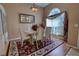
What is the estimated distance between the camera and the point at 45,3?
1.63 metres

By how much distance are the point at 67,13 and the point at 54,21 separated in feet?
0.75

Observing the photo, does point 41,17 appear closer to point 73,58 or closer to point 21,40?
point 21,40

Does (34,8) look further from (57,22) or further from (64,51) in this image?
(64,51)

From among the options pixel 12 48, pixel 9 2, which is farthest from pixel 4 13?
pixel 12 48

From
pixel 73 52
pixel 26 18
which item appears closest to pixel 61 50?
pixel 73 52

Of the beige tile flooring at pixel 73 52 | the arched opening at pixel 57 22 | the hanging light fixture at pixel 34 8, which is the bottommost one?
the beige tile flooring at pixel 73 52

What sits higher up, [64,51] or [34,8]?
[34,8]

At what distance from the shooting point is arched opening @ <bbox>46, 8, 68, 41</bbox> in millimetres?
1666

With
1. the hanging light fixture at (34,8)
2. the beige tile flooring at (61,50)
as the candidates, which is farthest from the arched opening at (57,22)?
the hanging light fixture at (34,8)

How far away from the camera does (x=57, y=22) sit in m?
1.68

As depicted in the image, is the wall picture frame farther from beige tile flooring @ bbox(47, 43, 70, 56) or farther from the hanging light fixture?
beige tile flooring @ bbox(47, 43, 70, 56)

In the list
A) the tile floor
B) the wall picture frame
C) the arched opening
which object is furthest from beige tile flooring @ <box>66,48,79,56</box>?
the wall picture frame

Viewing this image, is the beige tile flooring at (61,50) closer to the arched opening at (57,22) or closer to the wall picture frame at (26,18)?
the arched opening at (57,22)

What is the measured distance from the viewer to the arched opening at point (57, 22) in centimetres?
167
